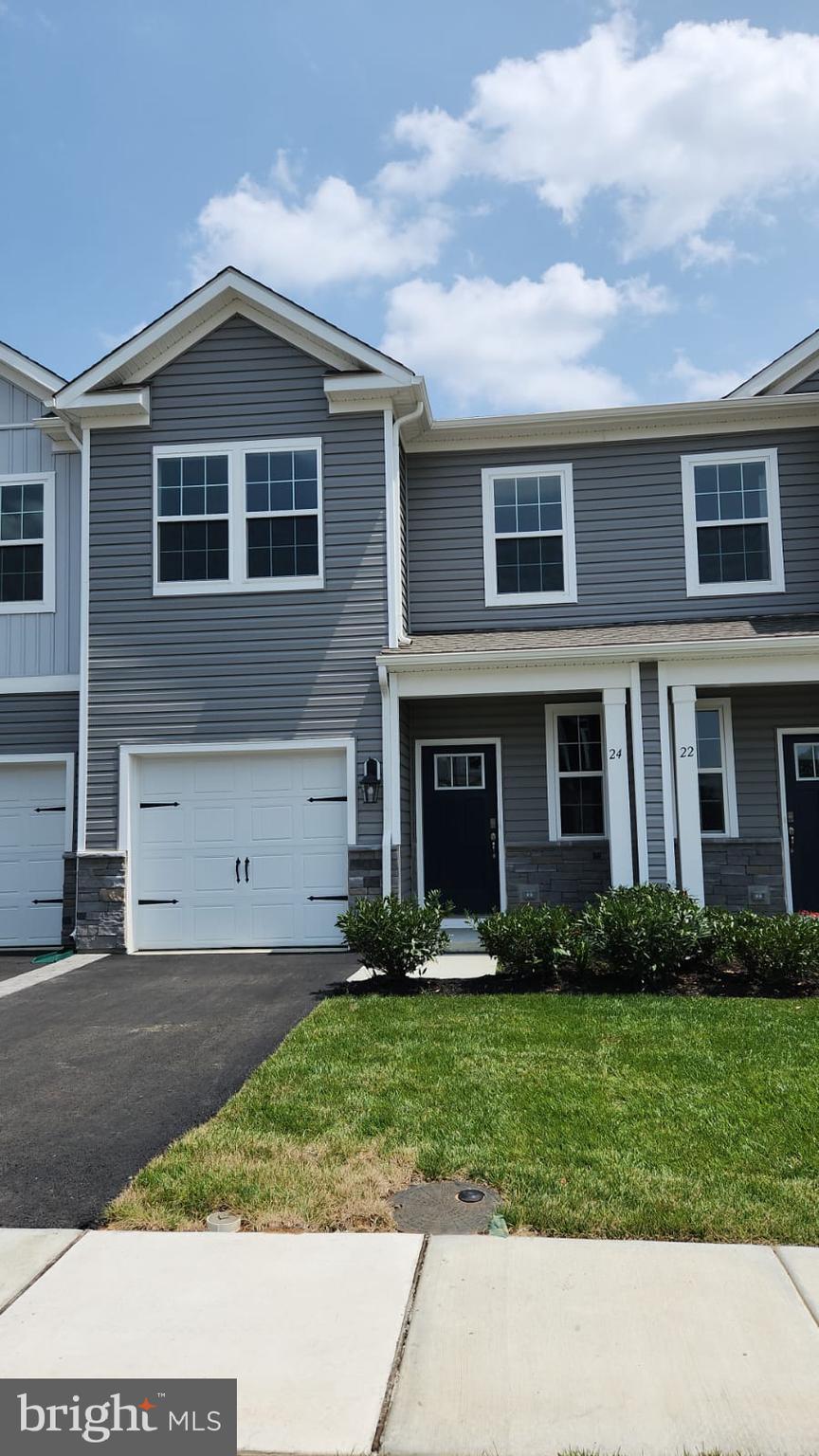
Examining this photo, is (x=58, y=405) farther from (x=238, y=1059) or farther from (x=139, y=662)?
(x=238, y=1059)

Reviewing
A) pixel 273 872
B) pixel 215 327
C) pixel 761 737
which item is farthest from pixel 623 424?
pixel 273 872

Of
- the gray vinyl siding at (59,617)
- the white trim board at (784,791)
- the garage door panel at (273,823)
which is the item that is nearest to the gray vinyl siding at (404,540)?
the garage door panel at (273,823)

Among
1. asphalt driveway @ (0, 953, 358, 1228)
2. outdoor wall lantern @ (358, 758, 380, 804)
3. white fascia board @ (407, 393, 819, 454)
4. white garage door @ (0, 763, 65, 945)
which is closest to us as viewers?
asphalt driveway @ (0, 953, 358, 1228)

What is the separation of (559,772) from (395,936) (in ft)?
15.1

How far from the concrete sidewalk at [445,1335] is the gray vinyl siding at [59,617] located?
9.27 m

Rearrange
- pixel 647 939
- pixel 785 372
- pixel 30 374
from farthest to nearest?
pixel 785 372 < pixel 30 374 < pixel 647 939

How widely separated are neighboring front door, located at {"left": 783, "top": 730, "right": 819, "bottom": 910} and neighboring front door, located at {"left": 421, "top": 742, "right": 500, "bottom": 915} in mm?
3505

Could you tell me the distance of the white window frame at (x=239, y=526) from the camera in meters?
11.6

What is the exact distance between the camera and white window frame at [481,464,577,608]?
41.3 ft

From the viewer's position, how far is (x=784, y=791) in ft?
40.7

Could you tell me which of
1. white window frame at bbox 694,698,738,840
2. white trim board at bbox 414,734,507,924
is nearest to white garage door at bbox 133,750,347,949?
white trim board at bbox 414,734,507,924

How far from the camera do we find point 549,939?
8.61 metres

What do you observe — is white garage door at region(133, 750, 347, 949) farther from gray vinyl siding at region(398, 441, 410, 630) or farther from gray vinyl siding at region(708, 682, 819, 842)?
gray vinyl siding at region(708, 682, 819, 842)
